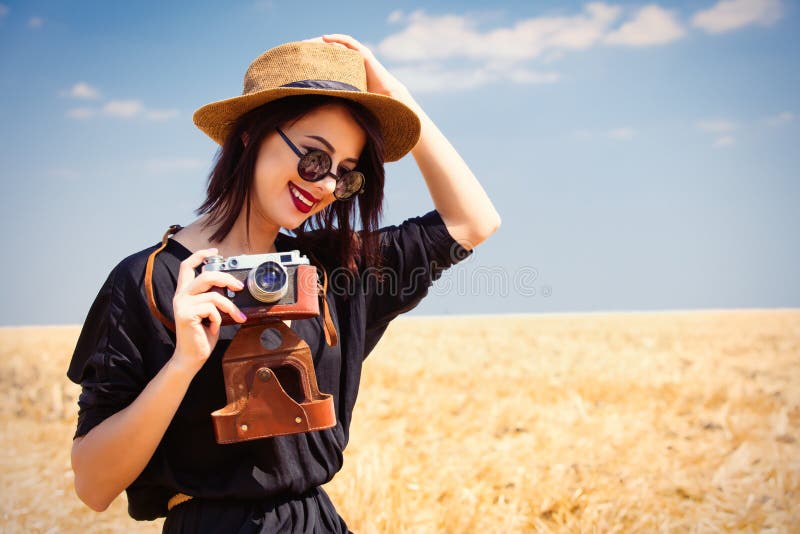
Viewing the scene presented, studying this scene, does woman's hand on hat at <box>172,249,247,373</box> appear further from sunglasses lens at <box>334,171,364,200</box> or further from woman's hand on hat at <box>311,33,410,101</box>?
woman's hand on hat at <box>311,33,410,101</box>

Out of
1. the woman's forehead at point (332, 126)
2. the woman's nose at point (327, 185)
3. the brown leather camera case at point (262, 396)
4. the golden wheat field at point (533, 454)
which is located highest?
the woman's forehead at point (332, 126)

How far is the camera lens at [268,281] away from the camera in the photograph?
2414 mm

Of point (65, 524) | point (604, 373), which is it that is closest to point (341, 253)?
point (65, 524)

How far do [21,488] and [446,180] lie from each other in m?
5.69

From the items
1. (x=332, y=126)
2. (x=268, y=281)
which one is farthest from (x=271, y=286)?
(x=332, y=126)

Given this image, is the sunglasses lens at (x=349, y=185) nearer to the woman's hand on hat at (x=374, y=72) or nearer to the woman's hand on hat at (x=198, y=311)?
the woman's hand on hat at (x=374, y=72)

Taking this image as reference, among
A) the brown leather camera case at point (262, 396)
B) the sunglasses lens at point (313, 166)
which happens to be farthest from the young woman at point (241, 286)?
the brown leather camera case at point (262, 396)

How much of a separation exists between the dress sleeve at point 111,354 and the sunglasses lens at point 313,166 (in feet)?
2.33

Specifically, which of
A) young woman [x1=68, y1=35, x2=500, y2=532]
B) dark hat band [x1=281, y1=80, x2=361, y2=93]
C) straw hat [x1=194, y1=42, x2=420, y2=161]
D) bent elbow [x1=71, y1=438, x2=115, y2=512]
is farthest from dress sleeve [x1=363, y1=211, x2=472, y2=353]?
bent elbow [x1=71, y1=438, x2=115, y2=512]

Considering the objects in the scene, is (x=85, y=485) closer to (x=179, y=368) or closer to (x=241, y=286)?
(x=179, y=368)

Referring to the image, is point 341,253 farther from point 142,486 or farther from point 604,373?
point 604,373

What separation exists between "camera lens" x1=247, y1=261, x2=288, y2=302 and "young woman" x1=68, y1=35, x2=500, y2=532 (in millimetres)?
79

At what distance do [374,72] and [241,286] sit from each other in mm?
1287

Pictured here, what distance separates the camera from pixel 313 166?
277 cm
